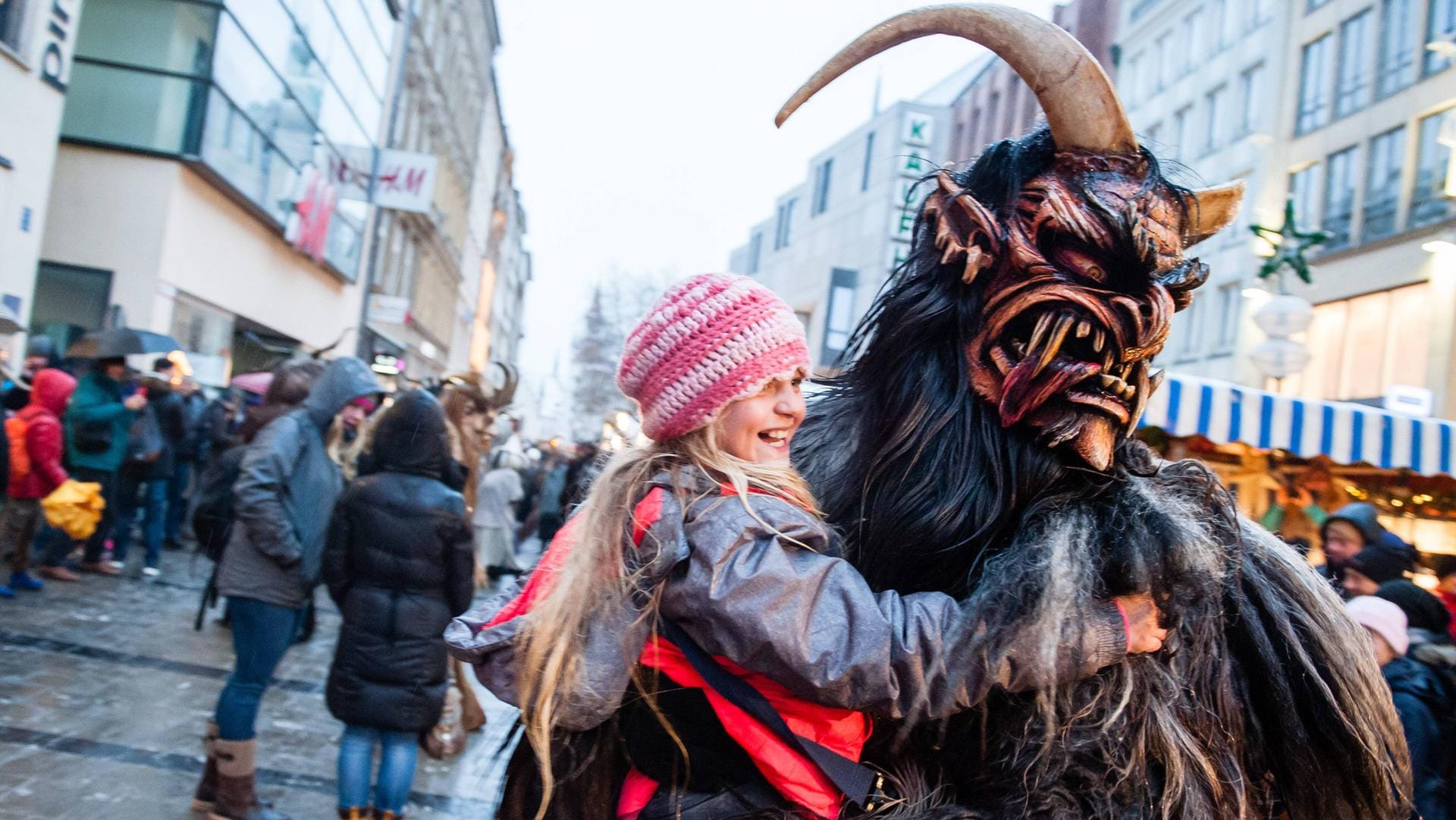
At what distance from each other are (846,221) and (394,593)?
45785 mm

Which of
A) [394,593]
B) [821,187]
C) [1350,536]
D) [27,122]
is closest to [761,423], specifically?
[394,593]

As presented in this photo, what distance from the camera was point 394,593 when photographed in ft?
16.1

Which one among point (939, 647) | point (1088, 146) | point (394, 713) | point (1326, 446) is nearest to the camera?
point (939, 647)

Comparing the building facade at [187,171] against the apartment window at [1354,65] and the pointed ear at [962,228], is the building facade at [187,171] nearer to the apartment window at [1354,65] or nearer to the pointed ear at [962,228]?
the pointed ear at [962,228]

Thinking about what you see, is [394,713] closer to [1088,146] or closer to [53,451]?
[1088,146]

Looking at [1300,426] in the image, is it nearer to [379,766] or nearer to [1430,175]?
[379,766]

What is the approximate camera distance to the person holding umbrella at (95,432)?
30.5 feet

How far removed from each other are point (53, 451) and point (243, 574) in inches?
184

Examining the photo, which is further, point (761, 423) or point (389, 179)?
point (389, 179)

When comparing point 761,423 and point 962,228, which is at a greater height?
point 962,228

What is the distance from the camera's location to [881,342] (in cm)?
206

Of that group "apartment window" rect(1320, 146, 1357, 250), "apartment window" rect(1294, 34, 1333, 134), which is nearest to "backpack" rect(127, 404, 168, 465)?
"apartment window" rect(1320, 146, 1357, 250)

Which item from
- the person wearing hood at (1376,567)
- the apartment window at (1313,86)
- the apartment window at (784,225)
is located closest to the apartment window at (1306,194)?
the apartment window at (1313,86)

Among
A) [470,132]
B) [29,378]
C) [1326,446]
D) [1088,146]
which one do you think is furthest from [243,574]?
[470,132]
